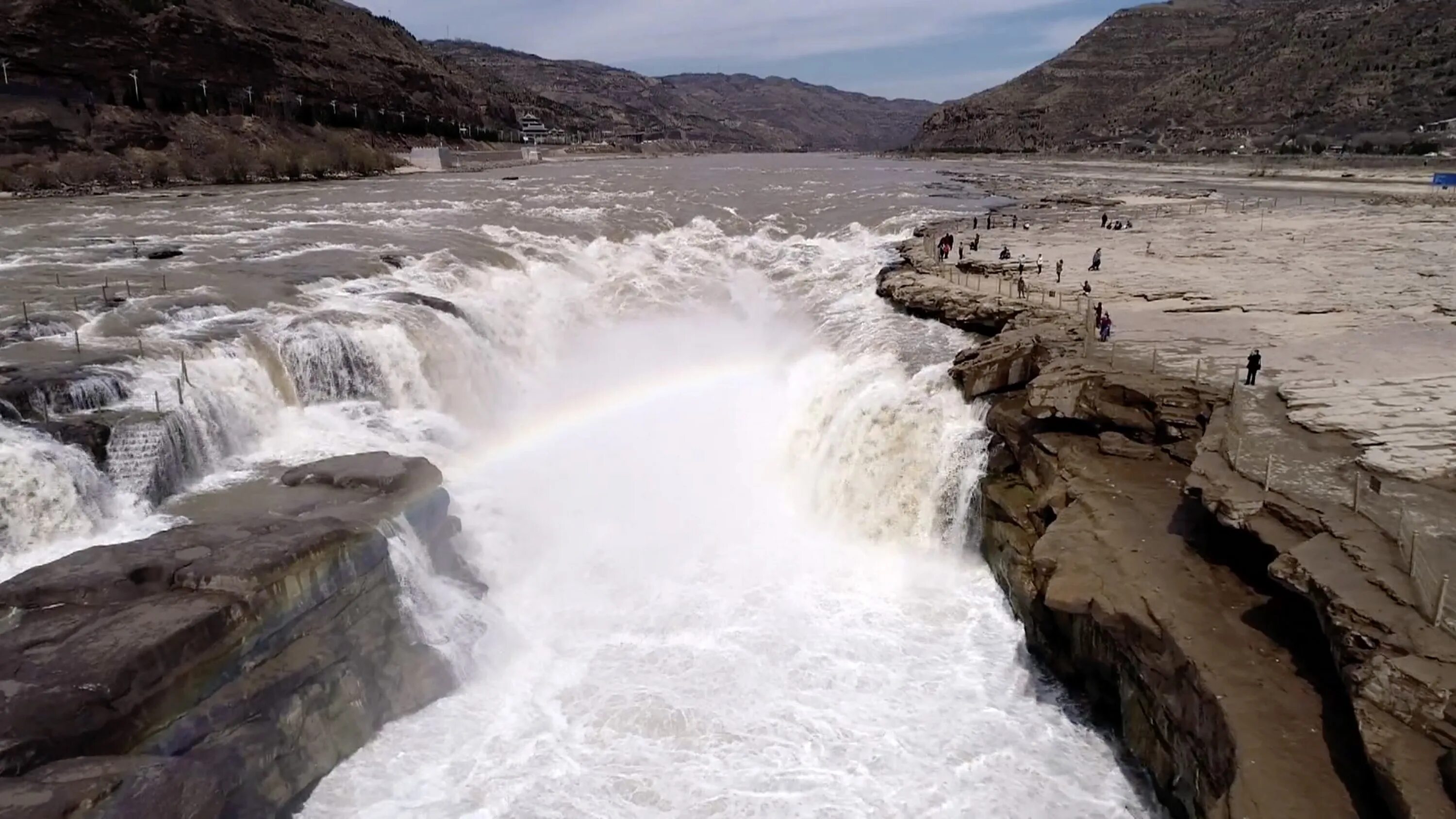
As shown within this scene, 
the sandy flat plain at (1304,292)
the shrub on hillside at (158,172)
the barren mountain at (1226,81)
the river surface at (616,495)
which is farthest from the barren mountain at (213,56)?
the barren mountain at (1226,81)

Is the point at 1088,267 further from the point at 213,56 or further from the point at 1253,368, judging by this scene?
the point at 213,56

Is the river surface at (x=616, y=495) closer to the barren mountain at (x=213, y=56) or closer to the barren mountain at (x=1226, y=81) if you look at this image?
the barren mountain at (x=213, y=56)

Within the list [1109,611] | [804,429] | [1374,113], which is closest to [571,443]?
[804,429]

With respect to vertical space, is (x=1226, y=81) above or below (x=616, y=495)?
above

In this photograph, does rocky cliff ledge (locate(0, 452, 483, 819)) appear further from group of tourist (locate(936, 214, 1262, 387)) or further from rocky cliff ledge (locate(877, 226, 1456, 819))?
group of tourist (locate(936, 214, 1262, 387))

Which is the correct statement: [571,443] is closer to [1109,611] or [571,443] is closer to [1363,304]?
[1109,611]

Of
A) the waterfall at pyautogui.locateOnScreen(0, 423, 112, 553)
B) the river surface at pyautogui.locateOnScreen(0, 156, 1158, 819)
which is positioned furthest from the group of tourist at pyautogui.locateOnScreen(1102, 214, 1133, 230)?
the waterfall at pyautogui.locateOnScreen(0, 423, 112, 553)

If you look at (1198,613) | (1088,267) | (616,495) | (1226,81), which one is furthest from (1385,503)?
(1226,81)
